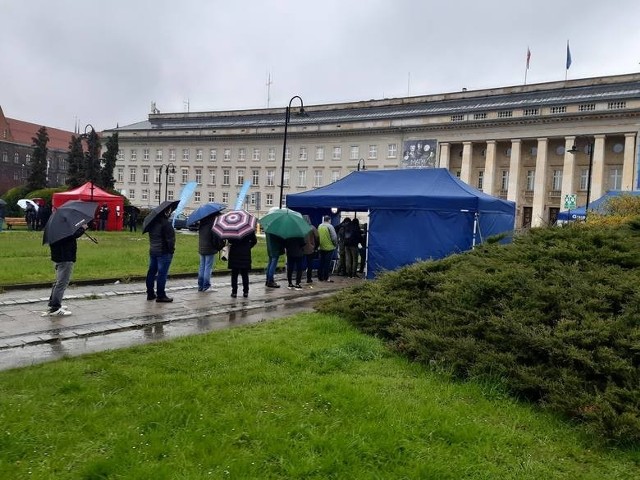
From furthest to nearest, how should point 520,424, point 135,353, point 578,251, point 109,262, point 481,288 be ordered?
point 109,262, point 578,251, point 481,288, point 135,353, point 520,424

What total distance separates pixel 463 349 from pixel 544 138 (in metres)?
65.2

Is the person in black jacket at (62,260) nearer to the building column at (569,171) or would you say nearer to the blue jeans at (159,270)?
the blue jeans at (159,270)

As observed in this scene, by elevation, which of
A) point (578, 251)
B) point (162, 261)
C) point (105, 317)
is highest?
point (578, 251)

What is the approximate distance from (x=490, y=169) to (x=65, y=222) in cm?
6655

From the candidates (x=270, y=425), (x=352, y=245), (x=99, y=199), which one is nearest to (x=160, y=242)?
(x=270, y=425)

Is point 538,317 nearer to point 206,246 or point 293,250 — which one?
point 206,246

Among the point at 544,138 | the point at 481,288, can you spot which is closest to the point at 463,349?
the point at 481,288

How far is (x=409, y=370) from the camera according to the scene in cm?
592

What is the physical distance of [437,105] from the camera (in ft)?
251

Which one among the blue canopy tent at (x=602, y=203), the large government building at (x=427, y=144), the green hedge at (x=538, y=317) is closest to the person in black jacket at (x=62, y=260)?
the green hedge at (x=538, y=317)

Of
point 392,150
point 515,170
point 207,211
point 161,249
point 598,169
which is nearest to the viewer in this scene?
point 161,249

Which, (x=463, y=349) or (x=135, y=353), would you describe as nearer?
(x=463, y=349)

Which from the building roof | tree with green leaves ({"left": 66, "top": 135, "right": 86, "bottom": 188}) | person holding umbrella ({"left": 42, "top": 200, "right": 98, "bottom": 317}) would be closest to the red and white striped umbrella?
Result: person holding umbrella ({"left": 42, "top": 200, "right": 98, "bottom": 317})

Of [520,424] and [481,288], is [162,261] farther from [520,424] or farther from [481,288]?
[520,424]
